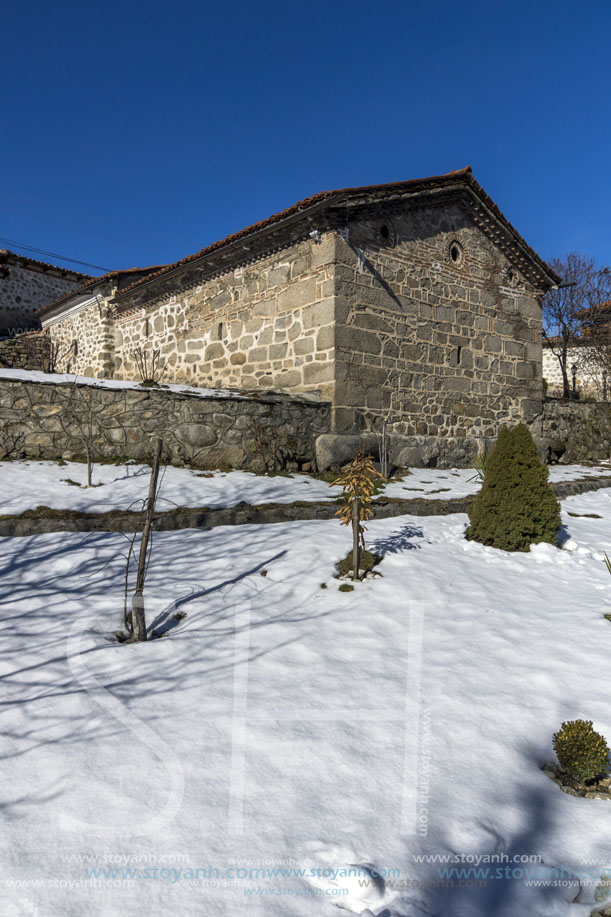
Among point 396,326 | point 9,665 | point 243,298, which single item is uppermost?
point 243,298

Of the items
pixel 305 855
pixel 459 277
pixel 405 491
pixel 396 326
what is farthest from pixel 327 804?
pixel 459 277

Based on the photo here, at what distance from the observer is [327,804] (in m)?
2.14

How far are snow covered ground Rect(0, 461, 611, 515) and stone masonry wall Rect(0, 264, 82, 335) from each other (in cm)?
1541

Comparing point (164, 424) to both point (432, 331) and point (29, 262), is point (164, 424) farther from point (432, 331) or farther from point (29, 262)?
point (29, 262)

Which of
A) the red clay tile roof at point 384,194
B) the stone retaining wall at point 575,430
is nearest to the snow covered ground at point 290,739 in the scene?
the red clay tile roof at point 384,194

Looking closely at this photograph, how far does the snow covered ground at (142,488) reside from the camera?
19.6ft

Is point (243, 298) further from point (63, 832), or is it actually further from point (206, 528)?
point (63, 832)

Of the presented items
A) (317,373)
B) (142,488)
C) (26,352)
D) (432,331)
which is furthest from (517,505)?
(26,352)

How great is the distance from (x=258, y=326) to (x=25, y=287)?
14.5 metres

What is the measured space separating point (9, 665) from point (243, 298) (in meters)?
9.29

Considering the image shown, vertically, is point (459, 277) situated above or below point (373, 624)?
above

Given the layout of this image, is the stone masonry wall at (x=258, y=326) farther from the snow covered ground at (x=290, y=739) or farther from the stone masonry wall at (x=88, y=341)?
the snow covered ground at (x=290, y=739)

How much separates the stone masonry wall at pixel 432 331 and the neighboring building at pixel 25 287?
49.6 ft

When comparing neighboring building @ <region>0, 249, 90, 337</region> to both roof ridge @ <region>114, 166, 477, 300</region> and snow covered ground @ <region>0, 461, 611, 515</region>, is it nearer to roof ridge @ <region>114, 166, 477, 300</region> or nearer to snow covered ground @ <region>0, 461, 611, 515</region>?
roof ridge @ <region>114, 166, 477, 300</region>
